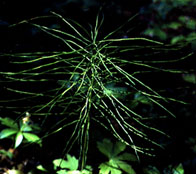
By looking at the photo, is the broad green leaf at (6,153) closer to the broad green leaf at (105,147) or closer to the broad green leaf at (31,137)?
the broad green leaf at (31,137)

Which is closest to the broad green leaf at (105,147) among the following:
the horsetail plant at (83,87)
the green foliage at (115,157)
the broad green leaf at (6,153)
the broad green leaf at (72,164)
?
the green foliage at (115,157)

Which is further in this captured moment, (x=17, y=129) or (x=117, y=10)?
(x=117, y=10)

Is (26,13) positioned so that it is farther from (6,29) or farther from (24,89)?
(24,89)

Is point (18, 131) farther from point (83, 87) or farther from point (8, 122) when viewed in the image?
point (83, 87)

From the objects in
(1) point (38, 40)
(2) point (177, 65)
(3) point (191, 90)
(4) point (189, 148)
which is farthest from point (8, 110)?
(3) point (191, 90)

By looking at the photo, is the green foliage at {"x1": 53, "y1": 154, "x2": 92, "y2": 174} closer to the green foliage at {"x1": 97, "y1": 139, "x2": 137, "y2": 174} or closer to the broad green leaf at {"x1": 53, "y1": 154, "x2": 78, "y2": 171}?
the broad green leaf at {"x1": 53, "y1": 154, "x2": 78, "y2": 171}

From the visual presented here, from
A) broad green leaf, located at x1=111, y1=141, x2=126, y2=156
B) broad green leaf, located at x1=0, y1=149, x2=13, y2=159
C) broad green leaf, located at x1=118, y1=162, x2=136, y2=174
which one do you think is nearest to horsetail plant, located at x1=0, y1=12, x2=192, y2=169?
broad green leaf, located at x1=111, y1=141, x2=126, y2=156

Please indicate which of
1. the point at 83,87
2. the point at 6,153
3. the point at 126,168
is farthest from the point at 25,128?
the point at 126,168
